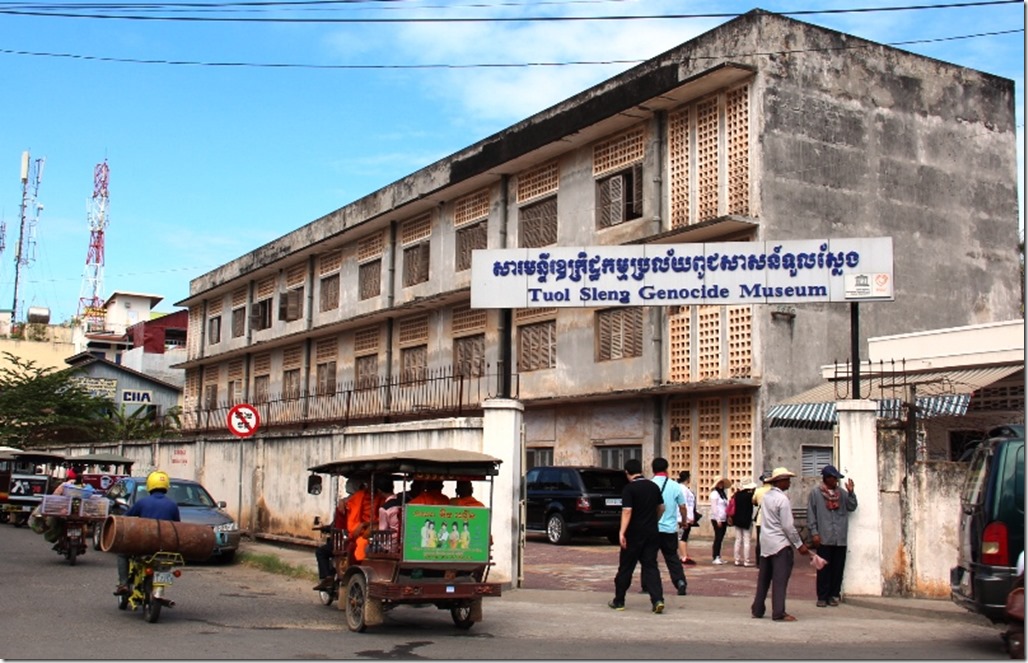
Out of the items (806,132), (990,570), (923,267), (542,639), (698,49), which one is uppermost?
(698,49)

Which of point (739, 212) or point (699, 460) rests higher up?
point (739, 212)

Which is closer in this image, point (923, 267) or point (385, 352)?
point (923, 267)

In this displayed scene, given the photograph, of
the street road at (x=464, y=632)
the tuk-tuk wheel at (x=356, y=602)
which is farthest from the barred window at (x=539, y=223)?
the tuk-tuk wheel at (x=356, y=602)

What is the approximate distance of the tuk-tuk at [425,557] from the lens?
1084 cm

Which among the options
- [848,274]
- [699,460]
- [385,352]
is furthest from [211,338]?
[848,274]

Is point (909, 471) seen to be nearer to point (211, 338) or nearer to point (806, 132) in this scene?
point (806, 132)

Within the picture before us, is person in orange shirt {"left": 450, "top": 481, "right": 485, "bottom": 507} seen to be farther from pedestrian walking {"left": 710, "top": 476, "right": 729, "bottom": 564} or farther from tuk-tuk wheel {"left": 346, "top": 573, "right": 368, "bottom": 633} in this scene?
pedestrian walking {"left": 710, "top": 476, "right": 729, "bottom": 564}

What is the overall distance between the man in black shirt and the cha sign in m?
3.20

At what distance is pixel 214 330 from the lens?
167 ft

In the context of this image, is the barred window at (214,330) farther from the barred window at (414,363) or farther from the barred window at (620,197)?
the barred window at (620,197)

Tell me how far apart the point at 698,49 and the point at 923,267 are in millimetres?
7368

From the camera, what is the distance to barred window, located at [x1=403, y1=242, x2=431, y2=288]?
3531cm

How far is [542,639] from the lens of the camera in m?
10.7

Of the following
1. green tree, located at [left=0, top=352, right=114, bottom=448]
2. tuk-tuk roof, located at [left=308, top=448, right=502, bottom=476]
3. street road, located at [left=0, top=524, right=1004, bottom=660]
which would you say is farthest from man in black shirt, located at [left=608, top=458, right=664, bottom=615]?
green tree, located at [left=0, top=352, right=114, bottom=448]
